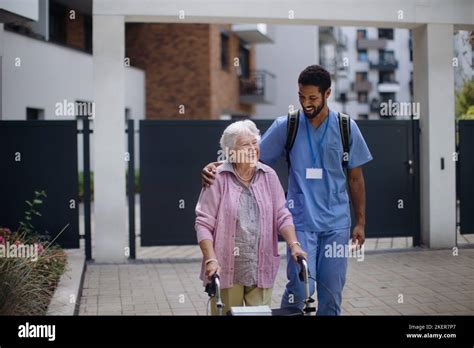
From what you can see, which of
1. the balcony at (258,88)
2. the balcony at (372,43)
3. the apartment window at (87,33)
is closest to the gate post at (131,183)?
the apartment window at (87,33)

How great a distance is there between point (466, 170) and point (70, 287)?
5.47m

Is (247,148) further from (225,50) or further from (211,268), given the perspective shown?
(225,50)

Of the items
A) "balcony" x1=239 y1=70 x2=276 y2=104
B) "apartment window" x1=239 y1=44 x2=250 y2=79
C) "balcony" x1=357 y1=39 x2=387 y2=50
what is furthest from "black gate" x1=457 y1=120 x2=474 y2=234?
"balcony" x1=357 y1=39 x2=387 y2=50

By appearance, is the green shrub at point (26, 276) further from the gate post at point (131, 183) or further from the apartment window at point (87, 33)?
the apartment window at point (87, 33)

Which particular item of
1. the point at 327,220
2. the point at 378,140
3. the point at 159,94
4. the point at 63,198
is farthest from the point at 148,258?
the point at 159,94

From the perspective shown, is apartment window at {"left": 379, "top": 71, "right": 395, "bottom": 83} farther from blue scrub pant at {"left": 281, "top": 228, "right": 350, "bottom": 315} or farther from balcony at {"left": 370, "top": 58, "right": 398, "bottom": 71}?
blue scrub pant at {"left": 281, "top": 228, "right": 350, "bottom": 315}

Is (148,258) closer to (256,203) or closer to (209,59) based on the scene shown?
(256,203)

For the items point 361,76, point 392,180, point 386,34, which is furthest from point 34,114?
point 361,76

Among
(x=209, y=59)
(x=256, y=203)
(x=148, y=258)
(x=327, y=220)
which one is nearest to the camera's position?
(x=256, y=203)

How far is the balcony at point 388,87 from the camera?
213ft

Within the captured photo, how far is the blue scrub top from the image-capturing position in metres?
3.90

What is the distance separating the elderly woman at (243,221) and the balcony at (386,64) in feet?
208

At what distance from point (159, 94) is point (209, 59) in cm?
188

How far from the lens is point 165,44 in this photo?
20781mm
